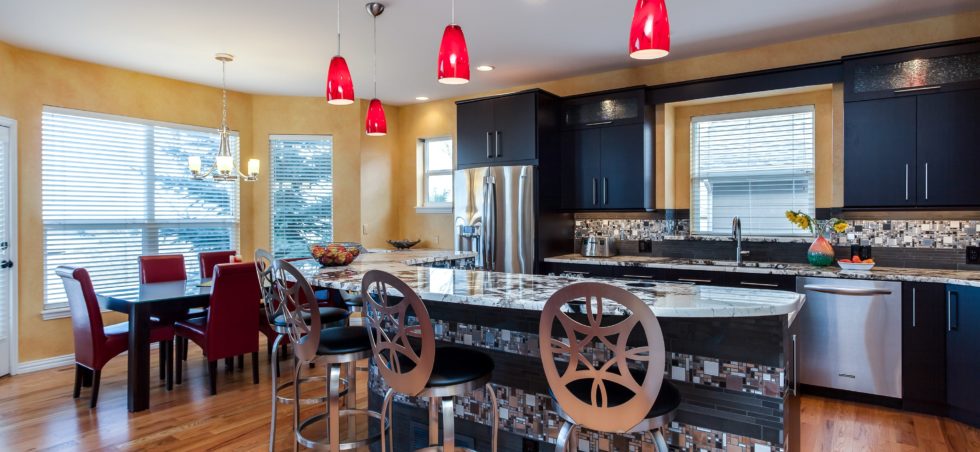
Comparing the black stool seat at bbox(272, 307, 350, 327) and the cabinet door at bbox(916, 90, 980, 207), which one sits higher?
the cabinet door at bbox(916, 90, 980, 207)

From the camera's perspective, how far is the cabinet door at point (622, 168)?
466cm

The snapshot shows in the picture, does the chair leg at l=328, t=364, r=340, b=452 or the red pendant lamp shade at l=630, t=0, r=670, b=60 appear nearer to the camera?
the red pendant lamp shade at l=630, t=0, r=670, b=60

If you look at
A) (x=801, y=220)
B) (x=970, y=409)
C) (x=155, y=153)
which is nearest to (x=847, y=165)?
(x=801, y=220)

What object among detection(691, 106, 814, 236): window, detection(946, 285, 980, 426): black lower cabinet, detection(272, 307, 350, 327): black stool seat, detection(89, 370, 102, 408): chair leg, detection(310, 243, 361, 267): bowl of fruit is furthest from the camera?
detection(691, 106, 814, 236): window

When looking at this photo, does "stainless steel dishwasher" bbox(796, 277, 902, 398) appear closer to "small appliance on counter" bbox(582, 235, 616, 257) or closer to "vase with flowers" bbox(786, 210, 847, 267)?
"vase with flowers" bbox(786, 210, 847, 267)

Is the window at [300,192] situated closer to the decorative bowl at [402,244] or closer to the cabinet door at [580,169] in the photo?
the decorative bowl at [402,244]

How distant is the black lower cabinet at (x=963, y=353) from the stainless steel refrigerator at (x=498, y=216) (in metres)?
2.85

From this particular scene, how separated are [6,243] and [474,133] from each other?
13.0 feet

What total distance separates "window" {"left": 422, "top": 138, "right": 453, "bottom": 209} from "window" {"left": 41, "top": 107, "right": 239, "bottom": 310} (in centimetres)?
209

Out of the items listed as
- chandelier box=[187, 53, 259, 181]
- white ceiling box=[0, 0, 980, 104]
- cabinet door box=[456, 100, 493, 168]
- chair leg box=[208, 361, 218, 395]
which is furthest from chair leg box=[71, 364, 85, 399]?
cabinet door box=[456, 100, 493, 168]

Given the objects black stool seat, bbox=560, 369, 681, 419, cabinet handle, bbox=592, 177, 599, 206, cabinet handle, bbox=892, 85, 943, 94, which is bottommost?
black stool seat, bbox=560, 369, 681, 419

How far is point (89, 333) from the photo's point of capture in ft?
11.5

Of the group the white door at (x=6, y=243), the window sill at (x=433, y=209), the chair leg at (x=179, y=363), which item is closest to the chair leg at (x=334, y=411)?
the chair leg at (x=179, y=363)

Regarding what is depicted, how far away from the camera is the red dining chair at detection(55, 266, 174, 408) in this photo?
348 cm
